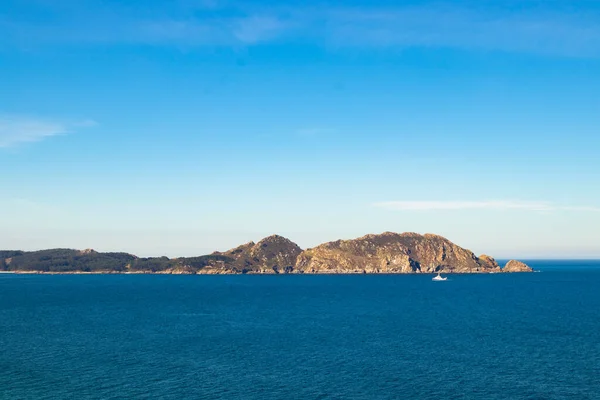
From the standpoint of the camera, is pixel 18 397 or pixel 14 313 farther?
pixel 14 313

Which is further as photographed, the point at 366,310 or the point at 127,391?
the point at 366,310

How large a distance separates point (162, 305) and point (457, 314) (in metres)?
113

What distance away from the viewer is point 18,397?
74438 mm

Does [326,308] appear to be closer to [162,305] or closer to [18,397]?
[162,305]

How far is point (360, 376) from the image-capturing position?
87.1 m

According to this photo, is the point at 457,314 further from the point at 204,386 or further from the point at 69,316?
the point at 69,316

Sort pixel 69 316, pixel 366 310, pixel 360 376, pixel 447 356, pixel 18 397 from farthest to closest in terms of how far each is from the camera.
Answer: pixel 366 310
pixel 69 316
pixel 447 356
pixel 360 376
pixel 18 397

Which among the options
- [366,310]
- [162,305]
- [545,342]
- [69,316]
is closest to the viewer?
[545,342]

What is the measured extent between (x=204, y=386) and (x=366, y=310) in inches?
4180

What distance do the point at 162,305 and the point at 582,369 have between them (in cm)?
15271

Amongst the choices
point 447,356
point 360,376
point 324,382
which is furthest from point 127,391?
point 447,356

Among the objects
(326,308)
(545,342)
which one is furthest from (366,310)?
(545,342)

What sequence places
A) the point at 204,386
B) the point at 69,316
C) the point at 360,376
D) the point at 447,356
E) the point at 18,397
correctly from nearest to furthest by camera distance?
the point at 18,397
the point at 204,386
the point at 360,376
the point at 447,356
the point at 69,316

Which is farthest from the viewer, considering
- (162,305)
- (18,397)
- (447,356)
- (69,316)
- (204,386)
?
(162,305)
